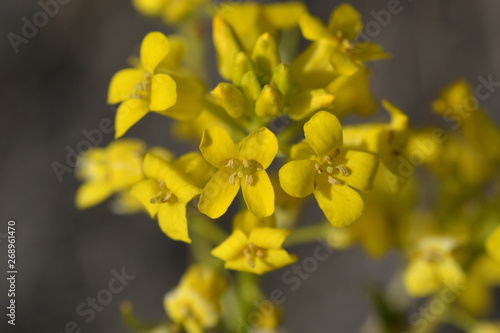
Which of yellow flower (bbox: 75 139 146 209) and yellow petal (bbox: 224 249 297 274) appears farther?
yellow flower (bbox: 75 139 146 209)

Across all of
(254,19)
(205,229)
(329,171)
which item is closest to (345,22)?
(254,19)

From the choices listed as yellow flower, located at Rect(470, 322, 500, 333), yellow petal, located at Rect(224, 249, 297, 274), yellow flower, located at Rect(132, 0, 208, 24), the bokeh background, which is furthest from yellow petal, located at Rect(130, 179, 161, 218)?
the bokeh background

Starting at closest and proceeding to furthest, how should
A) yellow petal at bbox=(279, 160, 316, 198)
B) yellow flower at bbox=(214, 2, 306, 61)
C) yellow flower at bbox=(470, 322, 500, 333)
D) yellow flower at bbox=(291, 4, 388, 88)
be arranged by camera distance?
yellow petal at bbox=(279, 160, 316, 198) < yellow flower at bbox=(291, 4, 388, 88) < yellow flower at bbox=(214, 2, 306, 61) < yellow flower at bbox=(470, 322, 500, 333)

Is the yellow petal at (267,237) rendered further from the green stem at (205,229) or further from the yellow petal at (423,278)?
the yellow petal at (423,278)

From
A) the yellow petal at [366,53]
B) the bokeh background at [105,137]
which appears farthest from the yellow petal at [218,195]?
the bokeh background at [105,137]

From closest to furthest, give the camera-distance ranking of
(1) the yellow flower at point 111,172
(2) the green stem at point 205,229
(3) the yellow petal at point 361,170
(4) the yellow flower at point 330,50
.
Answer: (3) the yellow petal at point 361,170 → (4) the yellow flower at point 330,50 → (1) the yellow flower at point 111,172 → (2) the green stem at point 205,229

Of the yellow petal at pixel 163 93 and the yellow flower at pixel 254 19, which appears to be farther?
the yellow flower at pixel 254 19

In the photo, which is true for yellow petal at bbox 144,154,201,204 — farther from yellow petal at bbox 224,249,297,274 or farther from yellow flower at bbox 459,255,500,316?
yellow flower at bbox 459,255,500,316
